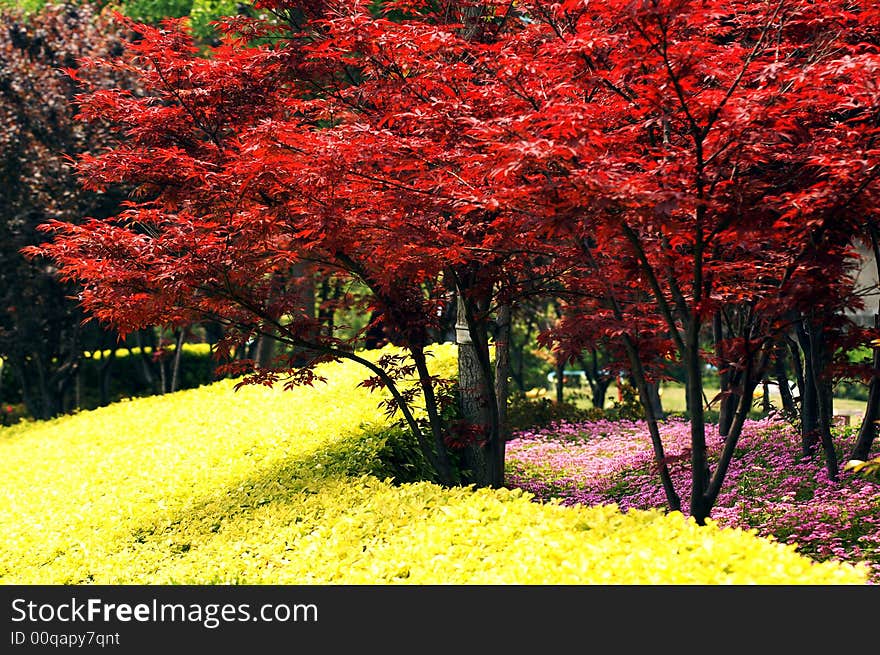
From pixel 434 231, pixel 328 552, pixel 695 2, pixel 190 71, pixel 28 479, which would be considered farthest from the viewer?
pixel 28 479

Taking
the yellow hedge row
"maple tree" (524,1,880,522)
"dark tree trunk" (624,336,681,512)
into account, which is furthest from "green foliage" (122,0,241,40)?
"dark tree trunk" (624,336,681,512)

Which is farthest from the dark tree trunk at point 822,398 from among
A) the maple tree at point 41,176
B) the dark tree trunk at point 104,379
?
the dark tree trunk at point 104,379

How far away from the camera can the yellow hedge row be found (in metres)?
3.79

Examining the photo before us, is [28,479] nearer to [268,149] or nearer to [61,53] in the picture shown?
[268,149]

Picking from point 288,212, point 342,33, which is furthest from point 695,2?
point 288,212

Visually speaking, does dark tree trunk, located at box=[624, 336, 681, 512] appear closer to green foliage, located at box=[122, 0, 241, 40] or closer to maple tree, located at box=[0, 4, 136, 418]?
maple tree, located at box=[0, 4, 136, 418]

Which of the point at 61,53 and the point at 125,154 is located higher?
the point at 61,53

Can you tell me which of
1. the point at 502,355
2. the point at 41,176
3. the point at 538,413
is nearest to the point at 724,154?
the point at 502,355

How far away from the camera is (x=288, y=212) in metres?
6.16

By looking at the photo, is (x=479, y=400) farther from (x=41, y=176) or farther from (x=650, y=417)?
(x=41, y=176)

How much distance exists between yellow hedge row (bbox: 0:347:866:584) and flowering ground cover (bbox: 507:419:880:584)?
2.53ft

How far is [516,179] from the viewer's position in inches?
195

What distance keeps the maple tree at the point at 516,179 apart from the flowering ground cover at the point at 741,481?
1.00m

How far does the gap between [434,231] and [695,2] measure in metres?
2.04
